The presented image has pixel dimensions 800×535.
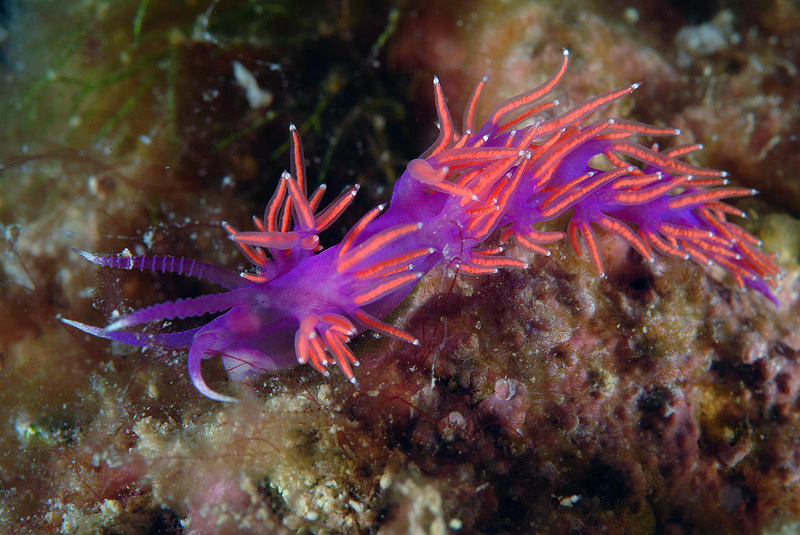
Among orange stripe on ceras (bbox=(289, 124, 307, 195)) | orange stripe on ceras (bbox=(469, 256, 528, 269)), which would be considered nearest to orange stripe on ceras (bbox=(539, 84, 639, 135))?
orange stripe on ceras (bbox=(469, 256, 528, 269))

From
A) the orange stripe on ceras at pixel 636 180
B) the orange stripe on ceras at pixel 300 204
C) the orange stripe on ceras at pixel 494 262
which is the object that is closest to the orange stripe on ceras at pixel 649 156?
the orange stripe on ceras at pixel 636 180

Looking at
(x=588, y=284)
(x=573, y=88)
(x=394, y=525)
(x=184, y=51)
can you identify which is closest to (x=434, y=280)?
(x=588, y=284)

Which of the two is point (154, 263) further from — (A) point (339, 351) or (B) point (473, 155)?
(B) point (473, 155)

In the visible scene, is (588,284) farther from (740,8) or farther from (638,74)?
(740,8)

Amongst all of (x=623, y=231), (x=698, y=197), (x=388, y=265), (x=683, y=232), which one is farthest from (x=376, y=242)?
(x=698, y=197)

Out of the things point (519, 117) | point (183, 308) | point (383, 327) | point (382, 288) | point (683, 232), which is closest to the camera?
point (183, 308)

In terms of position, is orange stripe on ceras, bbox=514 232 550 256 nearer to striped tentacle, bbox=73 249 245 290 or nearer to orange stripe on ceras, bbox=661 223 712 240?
orange stripe on ceras, bbox=661 223 712 240

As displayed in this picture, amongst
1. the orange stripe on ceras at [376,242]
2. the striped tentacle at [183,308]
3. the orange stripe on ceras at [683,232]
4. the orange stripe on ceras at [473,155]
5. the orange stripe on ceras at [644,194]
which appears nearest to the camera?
the striped tentacle at [183,308]

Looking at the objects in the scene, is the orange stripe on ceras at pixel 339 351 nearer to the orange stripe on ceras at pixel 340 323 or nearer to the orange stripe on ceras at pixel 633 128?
the orange stripe on ceras at pixel 340 323
